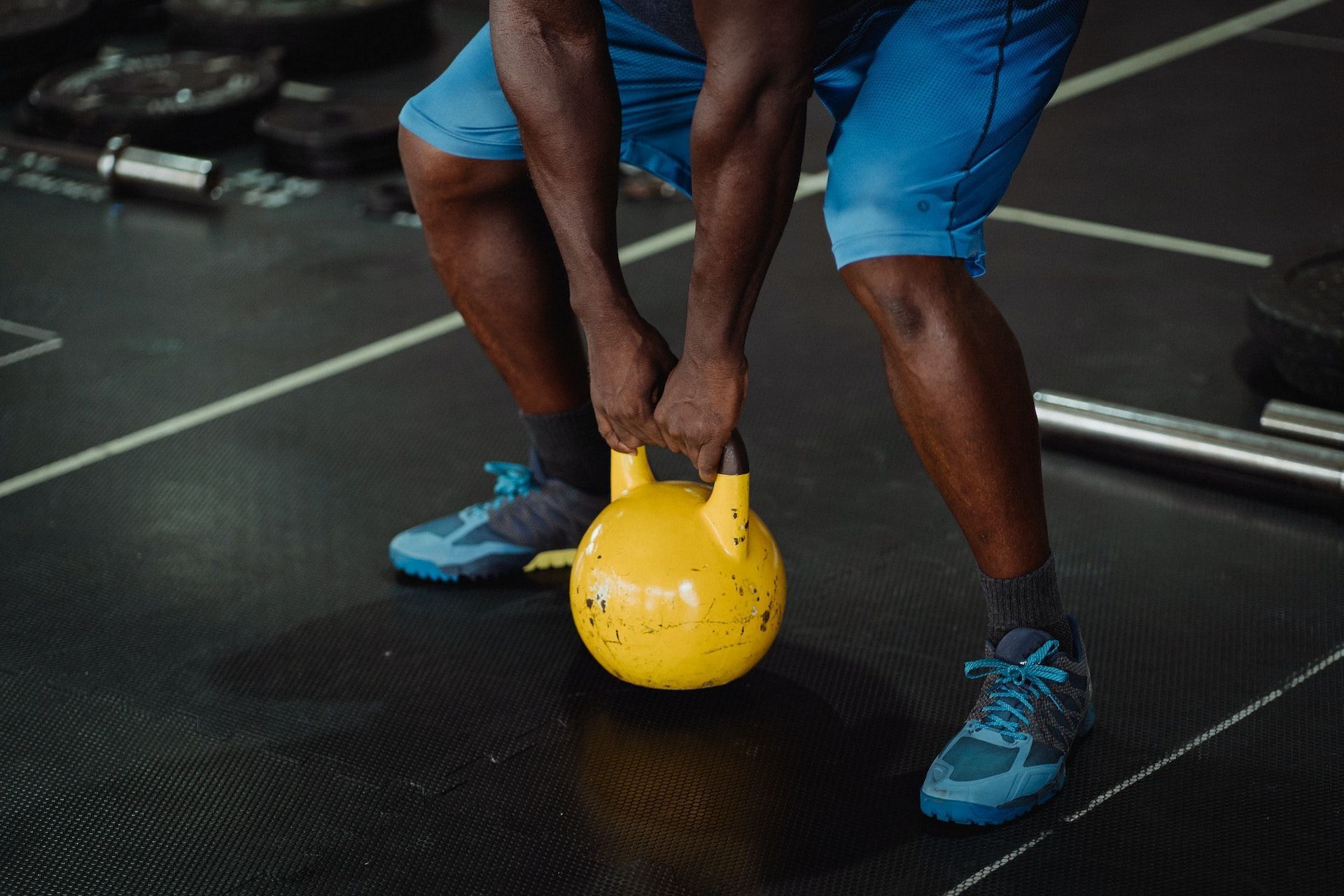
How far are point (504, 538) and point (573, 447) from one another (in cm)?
16

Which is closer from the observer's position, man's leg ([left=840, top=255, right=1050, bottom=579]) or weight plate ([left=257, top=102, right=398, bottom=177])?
man's leg ([left=840, top=255, right=1050, bottom=579])

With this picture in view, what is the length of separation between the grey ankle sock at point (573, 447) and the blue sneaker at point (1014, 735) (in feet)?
2.04

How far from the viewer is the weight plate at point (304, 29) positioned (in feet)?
15.6

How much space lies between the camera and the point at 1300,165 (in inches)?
142

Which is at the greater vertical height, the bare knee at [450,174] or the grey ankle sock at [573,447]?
the bare knee at [450,174]

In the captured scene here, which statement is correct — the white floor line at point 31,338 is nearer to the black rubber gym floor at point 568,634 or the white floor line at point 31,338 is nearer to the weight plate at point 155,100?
the black rubber gym floor at point 568,634

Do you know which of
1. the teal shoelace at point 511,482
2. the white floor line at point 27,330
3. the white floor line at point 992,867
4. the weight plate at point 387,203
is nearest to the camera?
the white floor line at point 992,867

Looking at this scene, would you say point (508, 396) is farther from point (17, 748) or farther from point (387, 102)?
point (387, 102)

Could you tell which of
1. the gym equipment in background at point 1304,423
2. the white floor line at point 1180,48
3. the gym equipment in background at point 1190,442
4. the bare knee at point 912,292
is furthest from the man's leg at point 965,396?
the white floor line at point 1180,48

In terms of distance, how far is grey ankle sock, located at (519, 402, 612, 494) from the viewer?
1967 mm

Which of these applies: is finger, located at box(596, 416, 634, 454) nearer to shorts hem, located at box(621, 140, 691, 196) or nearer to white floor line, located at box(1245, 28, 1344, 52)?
shorts hem, located at box(621, 140, 691, 196)

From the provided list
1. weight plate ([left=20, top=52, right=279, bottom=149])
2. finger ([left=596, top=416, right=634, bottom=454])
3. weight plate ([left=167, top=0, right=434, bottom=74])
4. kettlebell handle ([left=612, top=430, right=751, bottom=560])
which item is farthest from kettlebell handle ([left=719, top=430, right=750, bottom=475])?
weight plate ([left=167, top=0, right=434, bottom=74])

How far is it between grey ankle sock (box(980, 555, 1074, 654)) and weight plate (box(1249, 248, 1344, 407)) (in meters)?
0.98

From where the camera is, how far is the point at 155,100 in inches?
163
